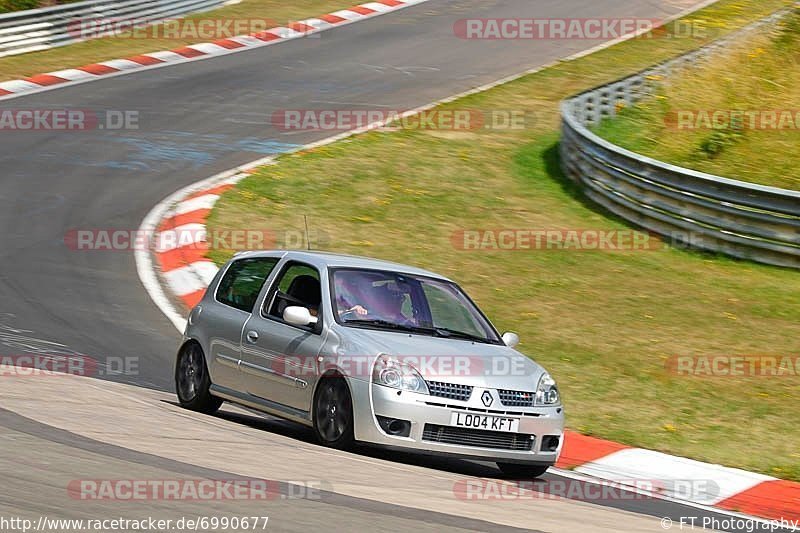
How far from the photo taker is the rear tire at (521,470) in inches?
359

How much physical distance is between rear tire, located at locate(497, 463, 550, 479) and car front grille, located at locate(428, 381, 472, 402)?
0.70 meters

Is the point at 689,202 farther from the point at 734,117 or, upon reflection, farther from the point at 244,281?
the point at 244,281

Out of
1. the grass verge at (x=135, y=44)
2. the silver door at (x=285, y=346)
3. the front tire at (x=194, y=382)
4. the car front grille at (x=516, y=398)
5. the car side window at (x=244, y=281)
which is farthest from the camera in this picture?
the grass verge at (x=135, y=44)

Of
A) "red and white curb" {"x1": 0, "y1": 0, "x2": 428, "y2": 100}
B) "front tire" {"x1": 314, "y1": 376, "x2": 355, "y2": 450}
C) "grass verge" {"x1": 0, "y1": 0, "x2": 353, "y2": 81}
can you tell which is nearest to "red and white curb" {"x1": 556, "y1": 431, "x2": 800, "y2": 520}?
"front tire" {"x1": 314, "y1": 376, "x2": 355, "y2": 450}

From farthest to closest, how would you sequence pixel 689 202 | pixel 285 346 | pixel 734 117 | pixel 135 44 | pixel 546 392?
pixel 135 44
pixel 734 117
pixel 689 202
pixel 285 346
pixel 546 392

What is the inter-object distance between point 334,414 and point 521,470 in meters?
1.37

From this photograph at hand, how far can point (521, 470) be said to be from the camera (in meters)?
9.14

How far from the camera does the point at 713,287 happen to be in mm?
15891

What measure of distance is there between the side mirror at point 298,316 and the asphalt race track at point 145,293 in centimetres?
80

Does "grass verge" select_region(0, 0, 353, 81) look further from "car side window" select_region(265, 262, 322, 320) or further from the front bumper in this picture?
the front bumper

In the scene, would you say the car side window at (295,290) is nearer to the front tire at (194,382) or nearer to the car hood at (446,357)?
the car hood at (446,357)

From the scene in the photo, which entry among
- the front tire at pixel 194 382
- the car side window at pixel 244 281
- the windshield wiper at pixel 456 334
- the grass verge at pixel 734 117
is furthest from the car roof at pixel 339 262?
the grass verge at pixel 734 117

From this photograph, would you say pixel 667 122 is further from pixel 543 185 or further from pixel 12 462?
pixel 12 462

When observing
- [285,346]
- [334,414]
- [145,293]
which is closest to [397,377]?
[334,414]
